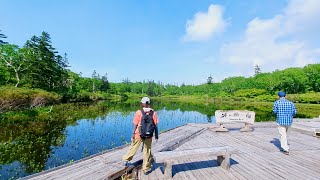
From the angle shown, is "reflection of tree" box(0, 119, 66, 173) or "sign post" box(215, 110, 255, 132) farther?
"sign post" box(215, 110, 255, 132)

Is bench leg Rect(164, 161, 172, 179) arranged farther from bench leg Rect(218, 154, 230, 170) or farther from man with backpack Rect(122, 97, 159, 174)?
bench leg Rect(218, 154, 230, 170)

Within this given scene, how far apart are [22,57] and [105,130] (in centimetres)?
3613

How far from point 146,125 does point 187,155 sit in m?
1.50

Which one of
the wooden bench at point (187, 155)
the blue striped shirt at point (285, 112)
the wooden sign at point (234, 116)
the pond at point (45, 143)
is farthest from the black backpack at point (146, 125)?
the wooden sign at point (234, 116)

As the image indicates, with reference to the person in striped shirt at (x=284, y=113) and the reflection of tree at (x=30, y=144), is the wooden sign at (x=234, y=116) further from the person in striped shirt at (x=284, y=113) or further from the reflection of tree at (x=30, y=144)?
the reflection of tree at (x=30, y=144)

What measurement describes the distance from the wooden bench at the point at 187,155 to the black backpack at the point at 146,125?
0.62m

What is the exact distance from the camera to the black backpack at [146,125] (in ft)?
23.1

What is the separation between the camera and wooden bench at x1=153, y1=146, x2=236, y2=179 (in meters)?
6.86

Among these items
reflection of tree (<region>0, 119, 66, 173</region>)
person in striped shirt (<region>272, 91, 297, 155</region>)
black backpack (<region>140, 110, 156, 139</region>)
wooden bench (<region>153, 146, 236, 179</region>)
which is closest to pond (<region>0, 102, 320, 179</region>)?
reflection of tree (<region>0, 119, 66, 173</region>)

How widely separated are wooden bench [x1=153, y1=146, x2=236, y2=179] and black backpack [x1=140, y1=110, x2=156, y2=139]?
24.5 inches

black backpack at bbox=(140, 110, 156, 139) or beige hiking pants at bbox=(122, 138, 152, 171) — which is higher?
black backpack at bbox=(140, 110, 156, 139)

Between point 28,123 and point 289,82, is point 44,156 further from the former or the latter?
point 289,82

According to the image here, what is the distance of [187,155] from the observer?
7.16 metres

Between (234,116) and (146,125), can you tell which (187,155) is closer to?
(146,125)
